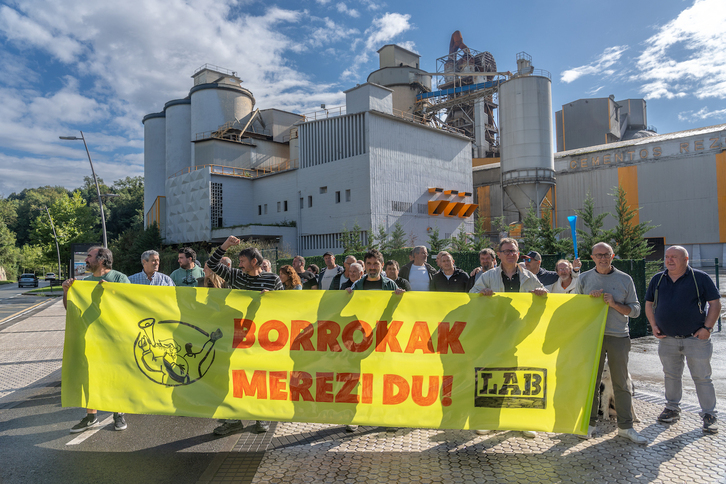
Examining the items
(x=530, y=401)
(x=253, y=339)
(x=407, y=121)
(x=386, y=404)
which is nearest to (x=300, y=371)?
(x=253, y=339)

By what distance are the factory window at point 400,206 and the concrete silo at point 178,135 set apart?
30.8 m

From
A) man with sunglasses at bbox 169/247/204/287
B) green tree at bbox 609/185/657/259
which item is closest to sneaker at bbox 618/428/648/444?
man with sunglasses at bbox 169/247/204/287

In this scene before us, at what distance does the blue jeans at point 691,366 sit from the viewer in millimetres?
4746

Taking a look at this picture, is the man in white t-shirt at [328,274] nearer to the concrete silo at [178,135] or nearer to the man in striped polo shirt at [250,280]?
the man in striped polo shirt at [250,280]

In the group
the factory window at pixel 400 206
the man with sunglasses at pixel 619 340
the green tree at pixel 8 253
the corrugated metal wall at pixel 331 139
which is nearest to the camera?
the man with sunglasses at pixel 619 340

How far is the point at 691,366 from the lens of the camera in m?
4.88

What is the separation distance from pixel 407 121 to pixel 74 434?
34.8m

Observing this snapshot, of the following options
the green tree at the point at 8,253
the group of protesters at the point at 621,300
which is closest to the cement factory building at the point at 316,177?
the group of protesters at the point at 621,300

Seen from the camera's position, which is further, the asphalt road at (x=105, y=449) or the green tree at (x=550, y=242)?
the green tree at (x=550, y=242)

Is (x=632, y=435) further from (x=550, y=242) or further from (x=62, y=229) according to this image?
(x=62, y=229)

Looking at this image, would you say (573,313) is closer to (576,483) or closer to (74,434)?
(576,483)

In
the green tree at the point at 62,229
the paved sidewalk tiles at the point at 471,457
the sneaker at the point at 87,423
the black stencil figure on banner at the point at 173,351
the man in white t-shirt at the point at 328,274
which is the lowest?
the paved sidewalk tiles at the point at 471,457

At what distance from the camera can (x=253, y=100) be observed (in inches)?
2223

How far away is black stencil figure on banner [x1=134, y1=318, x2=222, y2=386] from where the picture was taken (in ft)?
15.1
